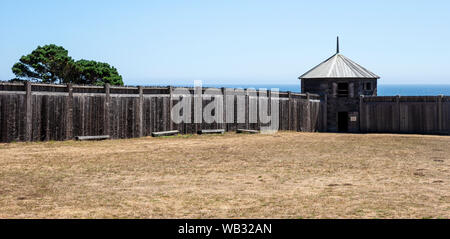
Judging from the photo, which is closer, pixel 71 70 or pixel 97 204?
pixel 97 204

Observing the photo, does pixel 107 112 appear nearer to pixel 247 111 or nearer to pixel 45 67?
pixel 247 111

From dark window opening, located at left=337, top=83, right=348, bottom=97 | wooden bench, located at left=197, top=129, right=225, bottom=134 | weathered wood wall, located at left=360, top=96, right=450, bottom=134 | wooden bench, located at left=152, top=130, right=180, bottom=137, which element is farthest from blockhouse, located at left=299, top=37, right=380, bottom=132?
wooden bench, located at left=152, top=130, right=180, bottom=137

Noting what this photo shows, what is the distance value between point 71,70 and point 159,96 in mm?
26574

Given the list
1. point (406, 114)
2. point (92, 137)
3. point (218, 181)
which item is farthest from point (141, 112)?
point (406, 114)

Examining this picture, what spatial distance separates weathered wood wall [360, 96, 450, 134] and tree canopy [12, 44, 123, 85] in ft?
77.9

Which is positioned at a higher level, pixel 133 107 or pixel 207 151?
pixel 133 107

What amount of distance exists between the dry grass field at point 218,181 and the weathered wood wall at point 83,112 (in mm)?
879

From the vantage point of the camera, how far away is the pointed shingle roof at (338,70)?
1420 inches

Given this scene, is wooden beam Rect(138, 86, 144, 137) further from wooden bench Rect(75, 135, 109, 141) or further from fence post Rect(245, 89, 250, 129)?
fence post Rect(245, 89, 250, 129)

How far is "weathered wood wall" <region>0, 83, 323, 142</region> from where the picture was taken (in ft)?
60.4
